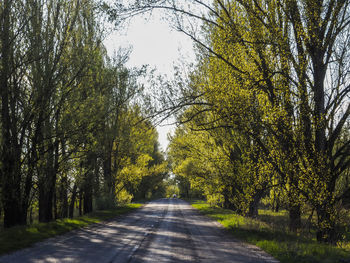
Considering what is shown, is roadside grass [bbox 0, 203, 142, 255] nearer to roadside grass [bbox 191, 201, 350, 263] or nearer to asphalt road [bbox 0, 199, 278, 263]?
asphalt road [bbox 0, 199, 278, 263]

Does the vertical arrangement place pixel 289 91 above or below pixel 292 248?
above

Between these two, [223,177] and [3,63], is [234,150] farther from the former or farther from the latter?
[3,63]

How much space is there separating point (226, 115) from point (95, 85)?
399 inches

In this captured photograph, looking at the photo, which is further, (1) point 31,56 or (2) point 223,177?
(2) point 223,177

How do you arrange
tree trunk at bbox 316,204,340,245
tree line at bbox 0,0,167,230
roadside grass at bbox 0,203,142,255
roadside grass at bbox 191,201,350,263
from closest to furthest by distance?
roadside grass at bbox 191,201,350,263, roadside grass at bbox 0,203,142,255, tree trunk at bbox 316,204,340,245, tree line at bbox 0,0,167,230

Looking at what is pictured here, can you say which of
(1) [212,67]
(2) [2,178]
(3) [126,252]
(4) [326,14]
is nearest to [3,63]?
(2) [2,178]

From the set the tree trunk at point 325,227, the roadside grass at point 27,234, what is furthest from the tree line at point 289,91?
the roadside grass at point 27,234

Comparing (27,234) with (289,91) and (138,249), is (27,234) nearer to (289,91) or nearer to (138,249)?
(138,249)

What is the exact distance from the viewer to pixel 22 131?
15852 mm

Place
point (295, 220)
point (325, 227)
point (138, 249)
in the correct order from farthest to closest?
point (295, 220) → point (325, 227) → point (138, 249)

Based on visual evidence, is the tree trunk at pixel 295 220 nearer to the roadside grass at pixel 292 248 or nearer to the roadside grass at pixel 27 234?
the roadside grass at pixel 292 248

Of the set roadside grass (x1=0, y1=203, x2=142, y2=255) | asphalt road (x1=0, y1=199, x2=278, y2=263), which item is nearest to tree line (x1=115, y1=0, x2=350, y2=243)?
asphalt road (x1=0, y1=199, x2=278, y2=263)

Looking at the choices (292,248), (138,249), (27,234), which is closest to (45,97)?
(27,234)

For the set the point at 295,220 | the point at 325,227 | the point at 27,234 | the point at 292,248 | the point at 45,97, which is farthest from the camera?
the point at 45,97
